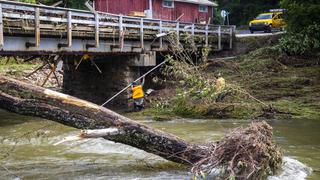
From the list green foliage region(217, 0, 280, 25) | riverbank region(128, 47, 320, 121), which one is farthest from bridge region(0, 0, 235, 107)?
green foliage region(217, 0, 280, 25)

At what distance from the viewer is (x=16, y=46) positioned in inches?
674

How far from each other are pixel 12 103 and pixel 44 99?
0.59 m

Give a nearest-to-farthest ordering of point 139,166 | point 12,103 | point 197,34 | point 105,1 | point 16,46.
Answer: point 12,103 < point 139,166 < point 16,46 < point 197,34 < point 105,1

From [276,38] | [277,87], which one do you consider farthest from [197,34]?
[277,87]

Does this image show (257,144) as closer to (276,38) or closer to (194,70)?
(194,70)

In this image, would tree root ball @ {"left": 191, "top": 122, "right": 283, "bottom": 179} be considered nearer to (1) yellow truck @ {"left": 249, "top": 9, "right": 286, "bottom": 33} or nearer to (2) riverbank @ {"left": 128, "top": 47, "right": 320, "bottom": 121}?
(2) riverbank @ {"left": 128, "top": 47, "right": 320, "bottom": 121}

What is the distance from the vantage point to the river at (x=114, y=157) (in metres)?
9.74

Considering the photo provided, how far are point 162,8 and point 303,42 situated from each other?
15.5 metres

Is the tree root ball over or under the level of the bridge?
under

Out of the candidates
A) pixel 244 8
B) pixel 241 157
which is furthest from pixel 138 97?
pixel 244 8

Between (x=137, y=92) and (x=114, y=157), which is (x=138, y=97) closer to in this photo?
(x=137, y=92)

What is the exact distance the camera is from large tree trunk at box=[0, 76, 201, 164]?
30.2 feet

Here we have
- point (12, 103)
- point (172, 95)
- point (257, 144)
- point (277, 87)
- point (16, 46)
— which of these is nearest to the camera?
point (257, 144)

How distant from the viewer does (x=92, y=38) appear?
2053 centimetres
